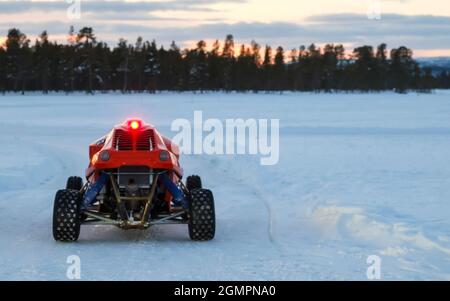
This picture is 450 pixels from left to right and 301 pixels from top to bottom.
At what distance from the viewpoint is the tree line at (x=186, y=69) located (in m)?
128

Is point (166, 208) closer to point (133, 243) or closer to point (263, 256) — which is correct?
point (133, 243)

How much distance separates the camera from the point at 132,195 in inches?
369

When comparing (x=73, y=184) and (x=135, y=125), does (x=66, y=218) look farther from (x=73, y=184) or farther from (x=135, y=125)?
(x=73, y=184)

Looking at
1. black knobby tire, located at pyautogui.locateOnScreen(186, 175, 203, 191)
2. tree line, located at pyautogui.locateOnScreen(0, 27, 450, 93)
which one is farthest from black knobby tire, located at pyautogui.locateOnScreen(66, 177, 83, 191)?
tree line, located at pyautogui.locateOnScreen(0, 27, 450, 93)

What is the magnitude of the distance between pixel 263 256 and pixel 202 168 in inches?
377

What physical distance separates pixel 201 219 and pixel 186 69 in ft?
457


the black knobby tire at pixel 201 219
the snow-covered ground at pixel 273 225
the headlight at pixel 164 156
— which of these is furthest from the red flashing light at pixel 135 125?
the snow-covered ground at pixel 273 225

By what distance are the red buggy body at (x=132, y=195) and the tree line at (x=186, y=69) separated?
11012cm

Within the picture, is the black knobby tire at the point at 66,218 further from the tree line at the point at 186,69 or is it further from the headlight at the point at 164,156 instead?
the tree line at the point at 186,69

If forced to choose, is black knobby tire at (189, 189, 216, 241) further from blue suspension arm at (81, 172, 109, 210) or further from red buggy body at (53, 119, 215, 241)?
blue suspension arm at (81, 172, 109, 210)

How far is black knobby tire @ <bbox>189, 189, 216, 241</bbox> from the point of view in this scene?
9.33m

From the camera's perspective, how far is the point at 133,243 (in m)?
9.29

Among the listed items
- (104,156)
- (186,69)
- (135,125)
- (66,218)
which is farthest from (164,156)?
(186,69)
